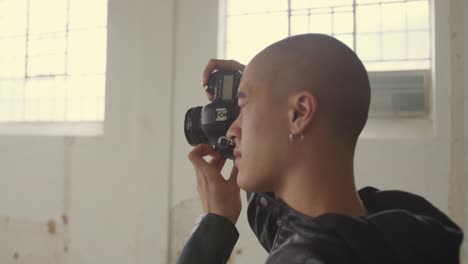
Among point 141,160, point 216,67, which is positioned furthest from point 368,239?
point 141,160

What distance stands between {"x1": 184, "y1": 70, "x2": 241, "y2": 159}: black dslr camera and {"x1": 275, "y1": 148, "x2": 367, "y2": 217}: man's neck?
7.3 inches

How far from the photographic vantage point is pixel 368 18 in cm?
171

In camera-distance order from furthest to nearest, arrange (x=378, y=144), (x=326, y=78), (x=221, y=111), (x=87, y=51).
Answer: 1. (x=87, y=51)
2. (x=378, y=144)
3. (x=221, y=111)
4. (x=326, y=78)

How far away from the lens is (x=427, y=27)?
1.64 m

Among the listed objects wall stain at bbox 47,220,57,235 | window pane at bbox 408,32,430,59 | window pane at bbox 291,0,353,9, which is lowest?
wall stain at bbox 47,220,57,235

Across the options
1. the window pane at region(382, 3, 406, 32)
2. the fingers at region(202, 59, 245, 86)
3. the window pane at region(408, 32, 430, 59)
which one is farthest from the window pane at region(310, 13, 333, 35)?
the fingers at region(202, 59, 245, 86)

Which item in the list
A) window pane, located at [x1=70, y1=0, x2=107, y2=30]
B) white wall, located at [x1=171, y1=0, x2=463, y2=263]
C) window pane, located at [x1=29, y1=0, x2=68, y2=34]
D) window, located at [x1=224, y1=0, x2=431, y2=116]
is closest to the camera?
white wall, located at [x1=171, y1=0, x2=463, y2=263]

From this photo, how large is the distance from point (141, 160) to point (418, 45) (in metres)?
1.27

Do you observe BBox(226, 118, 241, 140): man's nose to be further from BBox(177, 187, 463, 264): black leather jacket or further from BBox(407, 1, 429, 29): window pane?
BBox(407, 1, 429, 29): window pane

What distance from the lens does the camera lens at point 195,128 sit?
847 mm

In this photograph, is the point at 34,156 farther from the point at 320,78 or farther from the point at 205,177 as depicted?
the point at 320,78

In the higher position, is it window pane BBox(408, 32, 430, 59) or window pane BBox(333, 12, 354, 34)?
window pane BBox(333, 12, 354, 34)

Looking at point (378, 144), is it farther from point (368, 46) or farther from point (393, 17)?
point (393, 17)

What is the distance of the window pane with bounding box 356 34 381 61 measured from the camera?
1695mm
